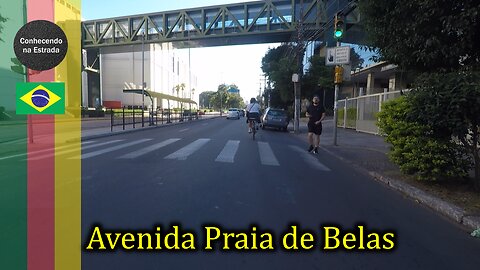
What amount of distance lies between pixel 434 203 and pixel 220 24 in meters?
40.1

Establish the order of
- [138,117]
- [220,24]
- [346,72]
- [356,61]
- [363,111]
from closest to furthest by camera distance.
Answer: [346,72] < [363,111] < [138,117] < [356,61] < [220,24]

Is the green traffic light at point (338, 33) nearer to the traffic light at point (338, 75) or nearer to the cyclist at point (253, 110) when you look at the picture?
the traffic light at point (338, 75)

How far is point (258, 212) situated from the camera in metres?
5.11

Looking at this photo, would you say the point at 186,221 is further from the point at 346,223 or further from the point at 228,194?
the point at 346,223

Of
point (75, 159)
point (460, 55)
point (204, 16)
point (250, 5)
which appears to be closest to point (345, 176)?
point (460, 55)

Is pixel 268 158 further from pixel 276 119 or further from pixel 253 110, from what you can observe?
pixel 276 119

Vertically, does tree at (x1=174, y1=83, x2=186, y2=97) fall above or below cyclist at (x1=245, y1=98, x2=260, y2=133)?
above

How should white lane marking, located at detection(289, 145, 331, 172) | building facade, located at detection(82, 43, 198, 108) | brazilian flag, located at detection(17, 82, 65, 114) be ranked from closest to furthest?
1. white lane marking, located at detection(289, 145, 331, 172)
2. brazilian flag, located at detection(17, 82, 65, 114)
3. building facade, located at detection(82, 43, 198, 108)

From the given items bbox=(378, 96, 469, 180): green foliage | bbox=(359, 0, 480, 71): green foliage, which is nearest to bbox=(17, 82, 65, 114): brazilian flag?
bbox=(359, 0, 480, 71): green foliage

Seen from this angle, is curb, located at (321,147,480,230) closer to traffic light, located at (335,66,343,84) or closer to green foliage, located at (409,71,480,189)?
green foliage, located at (409,71,480,189)

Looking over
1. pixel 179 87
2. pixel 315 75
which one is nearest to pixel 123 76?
pixel 179 87

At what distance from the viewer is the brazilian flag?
37.7 feet

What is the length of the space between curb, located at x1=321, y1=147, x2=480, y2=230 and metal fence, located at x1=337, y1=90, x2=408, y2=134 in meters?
11.5

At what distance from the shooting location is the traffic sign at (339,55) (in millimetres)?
13947
